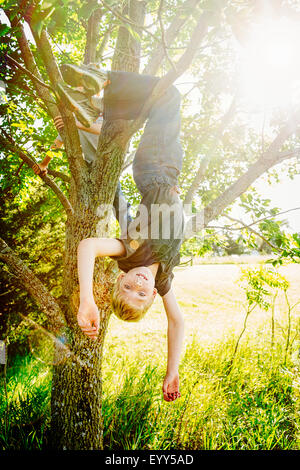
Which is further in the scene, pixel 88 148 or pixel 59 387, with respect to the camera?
pixel 88 148

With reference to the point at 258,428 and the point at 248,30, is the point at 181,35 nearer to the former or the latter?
the point at 248,30

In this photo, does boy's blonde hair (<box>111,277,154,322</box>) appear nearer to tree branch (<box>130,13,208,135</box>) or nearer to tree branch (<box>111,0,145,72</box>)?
tree branch (<box>130,13,208,135</box>)

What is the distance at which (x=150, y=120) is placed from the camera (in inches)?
86.7

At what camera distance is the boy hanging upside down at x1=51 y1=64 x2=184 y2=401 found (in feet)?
6.00

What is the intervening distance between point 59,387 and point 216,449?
2.29m

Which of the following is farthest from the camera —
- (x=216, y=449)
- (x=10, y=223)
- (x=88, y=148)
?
(x=10, y=223)

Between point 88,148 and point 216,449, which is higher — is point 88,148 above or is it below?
above

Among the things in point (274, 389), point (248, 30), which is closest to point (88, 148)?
point (248, 30)

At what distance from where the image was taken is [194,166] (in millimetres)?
4938

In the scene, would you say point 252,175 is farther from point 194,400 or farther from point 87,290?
point 194,400

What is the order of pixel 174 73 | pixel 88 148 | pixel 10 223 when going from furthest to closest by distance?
pixel 10 223 → pixel 88 148 → pixel 174 73

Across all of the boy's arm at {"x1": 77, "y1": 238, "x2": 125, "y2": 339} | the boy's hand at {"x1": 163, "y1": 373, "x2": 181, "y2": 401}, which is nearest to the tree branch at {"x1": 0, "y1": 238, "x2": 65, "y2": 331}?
the boy's arm at {"x1": 77, "y1": 238, "x2": 125, "y2": 339}

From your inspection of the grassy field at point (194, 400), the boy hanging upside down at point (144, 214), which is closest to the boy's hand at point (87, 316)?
the boy hanging upside down at point (144, 214)

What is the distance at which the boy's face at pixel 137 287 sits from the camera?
1904 millimetres
